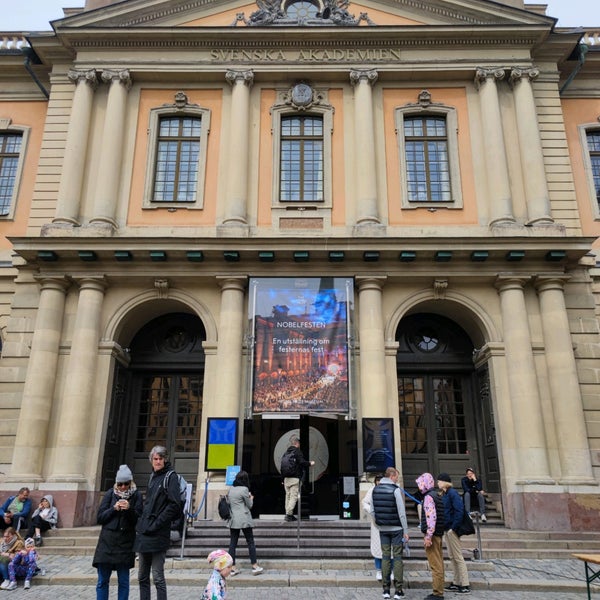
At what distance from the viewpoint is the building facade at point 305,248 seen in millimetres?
13859

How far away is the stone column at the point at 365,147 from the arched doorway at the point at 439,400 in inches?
132

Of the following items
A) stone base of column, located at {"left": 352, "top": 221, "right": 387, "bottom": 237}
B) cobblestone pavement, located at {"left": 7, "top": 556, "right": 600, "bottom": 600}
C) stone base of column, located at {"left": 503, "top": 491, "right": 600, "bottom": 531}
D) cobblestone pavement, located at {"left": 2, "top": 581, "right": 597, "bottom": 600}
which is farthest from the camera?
stone base of column, located at {"left": 352, "top": 221, "right": 387, "bottom": 237}

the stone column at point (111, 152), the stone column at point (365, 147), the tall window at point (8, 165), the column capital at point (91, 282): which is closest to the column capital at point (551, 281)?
the stone column at point (365, 147)

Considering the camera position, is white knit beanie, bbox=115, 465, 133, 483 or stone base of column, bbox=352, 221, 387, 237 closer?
white knit beanie, bbox=115, 465, 133, 483

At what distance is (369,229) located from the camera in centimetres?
1511

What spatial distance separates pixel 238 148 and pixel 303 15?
201 inches

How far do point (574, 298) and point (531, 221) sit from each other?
2.29 meters

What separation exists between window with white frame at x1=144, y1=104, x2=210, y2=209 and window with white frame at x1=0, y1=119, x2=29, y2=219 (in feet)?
13.8

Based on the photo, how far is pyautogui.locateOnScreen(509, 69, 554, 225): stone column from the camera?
604 inches

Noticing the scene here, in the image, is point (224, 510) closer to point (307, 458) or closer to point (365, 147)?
point (307, 458)

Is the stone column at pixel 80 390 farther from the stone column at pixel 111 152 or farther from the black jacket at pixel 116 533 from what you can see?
the black jacket at pixel 116 533

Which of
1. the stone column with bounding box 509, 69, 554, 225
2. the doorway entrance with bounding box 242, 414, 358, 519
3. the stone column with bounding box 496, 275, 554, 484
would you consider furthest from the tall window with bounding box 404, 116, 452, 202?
the doorway entrance with bounding box 242, 414, 358, 519

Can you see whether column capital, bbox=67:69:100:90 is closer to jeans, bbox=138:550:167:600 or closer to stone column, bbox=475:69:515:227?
stone column, bbox=475:69:515:227

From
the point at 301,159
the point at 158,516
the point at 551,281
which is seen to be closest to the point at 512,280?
the point at 551,281
